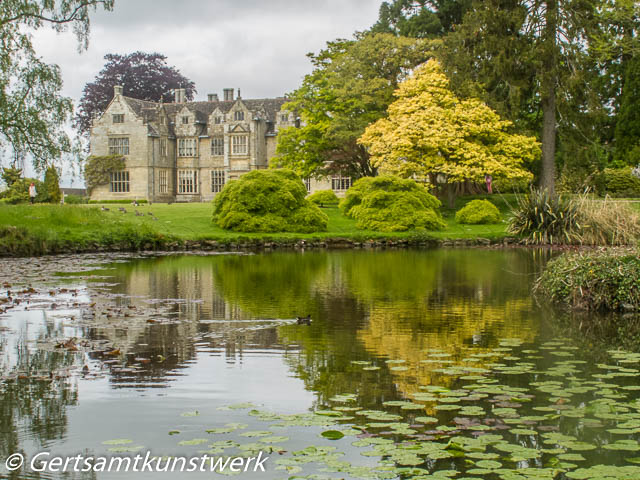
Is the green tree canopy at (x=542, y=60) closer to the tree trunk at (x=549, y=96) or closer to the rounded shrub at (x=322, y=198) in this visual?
the tree trunk at (x=549, y=96)

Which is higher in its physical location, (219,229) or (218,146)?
(218,146)

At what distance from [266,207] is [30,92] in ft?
40.6

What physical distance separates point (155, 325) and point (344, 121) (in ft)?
116

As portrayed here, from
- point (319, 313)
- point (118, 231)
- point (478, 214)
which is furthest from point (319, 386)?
point (478, 214)

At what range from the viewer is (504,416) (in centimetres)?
610

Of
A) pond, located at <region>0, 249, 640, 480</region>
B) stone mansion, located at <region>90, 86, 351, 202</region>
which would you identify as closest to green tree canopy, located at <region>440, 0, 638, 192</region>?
stone mansion, located at <region>90, 86, 351, 202</region>

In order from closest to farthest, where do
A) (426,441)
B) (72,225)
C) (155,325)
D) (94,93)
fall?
(426,441), (155,325), (72,225), (94,93)

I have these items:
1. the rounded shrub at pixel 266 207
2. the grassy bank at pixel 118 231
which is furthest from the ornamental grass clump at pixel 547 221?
the rounded shrub at pixel 266 207

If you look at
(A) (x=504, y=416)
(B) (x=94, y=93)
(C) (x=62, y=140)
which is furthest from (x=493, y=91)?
(B) (x=94, y=93)

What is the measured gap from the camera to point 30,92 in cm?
2759

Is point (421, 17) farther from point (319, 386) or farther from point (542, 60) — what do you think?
point (319, 386)

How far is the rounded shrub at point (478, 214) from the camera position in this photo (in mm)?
37969

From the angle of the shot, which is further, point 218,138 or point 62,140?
point 218,138

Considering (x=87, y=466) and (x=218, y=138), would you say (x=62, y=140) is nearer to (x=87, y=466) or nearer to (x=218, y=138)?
(x=87, y=466)
